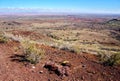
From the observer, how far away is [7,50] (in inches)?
358

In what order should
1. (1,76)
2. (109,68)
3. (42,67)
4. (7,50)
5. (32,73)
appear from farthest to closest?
1. (7,50)
2. (109,68)
3. (42,67)
4. (32,73)
5. (1,76)

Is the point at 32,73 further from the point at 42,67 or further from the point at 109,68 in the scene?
the point at 109,68

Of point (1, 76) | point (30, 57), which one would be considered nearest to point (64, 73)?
point (30, 57)

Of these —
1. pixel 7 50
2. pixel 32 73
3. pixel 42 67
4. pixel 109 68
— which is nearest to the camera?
pixel 32 73

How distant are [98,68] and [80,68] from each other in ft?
2.34

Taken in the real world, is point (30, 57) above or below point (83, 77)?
above

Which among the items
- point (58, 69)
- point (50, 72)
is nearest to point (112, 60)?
point (58, 69)

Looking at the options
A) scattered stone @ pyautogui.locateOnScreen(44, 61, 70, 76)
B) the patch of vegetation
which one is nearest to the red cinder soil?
scattered stone @ pyautogui.locateOnScreen(44, 61, 70, 76)

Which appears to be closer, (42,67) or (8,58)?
(42,67)

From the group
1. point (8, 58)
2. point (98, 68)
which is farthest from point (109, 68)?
point (8, 58)

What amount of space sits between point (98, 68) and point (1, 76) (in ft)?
11.8

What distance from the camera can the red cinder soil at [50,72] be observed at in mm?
6523

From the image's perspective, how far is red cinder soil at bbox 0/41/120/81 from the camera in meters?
6.52

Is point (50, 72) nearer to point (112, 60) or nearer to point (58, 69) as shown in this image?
point (58, 69)
